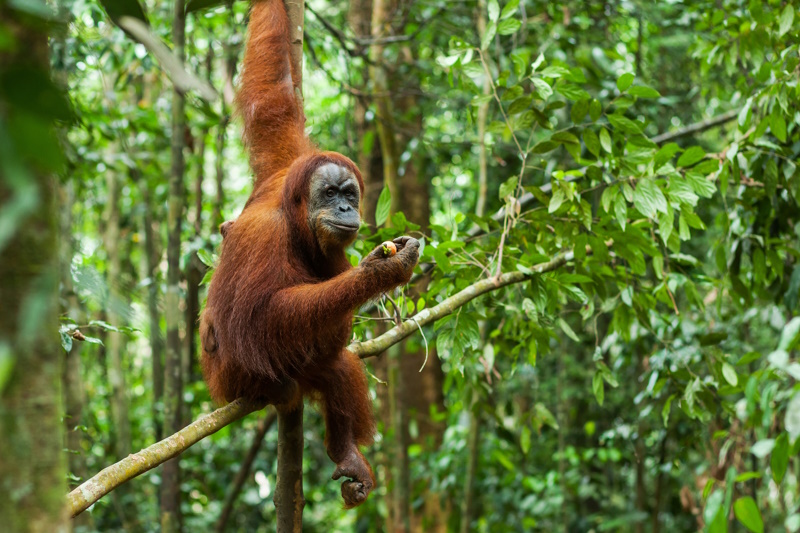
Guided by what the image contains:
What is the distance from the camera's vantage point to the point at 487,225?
367 centimetres

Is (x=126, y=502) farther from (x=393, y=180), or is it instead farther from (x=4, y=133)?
(x=4, y=133)

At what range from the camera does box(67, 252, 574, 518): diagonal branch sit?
6.51 ft

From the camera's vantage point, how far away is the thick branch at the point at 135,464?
1932 mm

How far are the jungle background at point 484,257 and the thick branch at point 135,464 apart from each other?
0.94 feet

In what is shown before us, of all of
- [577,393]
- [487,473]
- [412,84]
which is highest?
[412,84]

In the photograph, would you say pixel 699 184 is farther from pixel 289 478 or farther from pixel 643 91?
pixel 289 478

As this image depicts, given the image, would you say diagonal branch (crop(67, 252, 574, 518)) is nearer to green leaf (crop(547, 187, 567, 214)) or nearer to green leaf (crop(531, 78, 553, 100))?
green leaf (crop(547, 187, 567, 214))

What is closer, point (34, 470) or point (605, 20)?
point (34, 470)

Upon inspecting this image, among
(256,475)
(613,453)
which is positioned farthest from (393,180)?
(256,475)

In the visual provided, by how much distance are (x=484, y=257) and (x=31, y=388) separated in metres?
2.88

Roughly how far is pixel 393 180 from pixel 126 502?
3.94 metres

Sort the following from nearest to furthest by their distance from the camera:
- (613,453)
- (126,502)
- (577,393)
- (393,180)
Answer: (393,180), (613,453), (126,502), (577,393)

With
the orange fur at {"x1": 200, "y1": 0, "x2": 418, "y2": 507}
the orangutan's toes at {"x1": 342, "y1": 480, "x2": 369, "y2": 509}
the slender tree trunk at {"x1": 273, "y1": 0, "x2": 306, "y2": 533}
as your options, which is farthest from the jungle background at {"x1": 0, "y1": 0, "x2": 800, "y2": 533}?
the orangutan's toes at {"x1": 342, "y1": 480, "x2": 369, "y2": 509}

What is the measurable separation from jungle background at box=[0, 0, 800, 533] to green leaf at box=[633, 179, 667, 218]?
1cm
